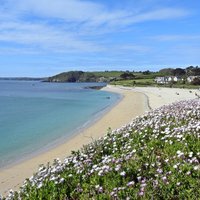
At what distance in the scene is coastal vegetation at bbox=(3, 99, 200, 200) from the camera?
236 inches

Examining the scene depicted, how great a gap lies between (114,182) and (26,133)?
22.8 m

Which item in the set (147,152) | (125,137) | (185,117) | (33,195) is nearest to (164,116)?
(185,117)

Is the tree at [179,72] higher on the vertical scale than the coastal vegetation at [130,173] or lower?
higher

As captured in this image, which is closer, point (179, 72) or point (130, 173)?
point (130, 173)

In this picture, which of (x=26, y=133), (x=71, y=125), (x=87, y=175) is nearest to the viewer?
(x=87, y=175)

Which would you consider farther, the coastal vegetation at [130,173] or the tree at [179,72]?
the tree at [179,72]

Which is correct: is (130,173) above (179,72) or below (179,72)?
below

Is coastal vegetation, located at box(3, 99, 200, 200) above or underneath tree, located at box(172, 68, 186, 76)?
underneath

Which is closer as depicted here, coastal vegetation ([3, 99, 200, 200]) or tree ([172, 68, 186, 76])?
coastal vegetation ([3, 99, 200, 200])

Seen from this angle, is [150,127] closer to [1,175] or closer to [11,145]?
[1,175]

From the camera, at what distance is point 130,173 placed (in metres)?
6.89

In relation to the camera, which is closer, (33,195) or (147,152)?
(33,195)

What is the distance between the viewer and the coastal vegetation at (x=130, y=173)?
19.6ft

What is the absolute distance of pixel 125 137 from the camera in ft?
33.5
